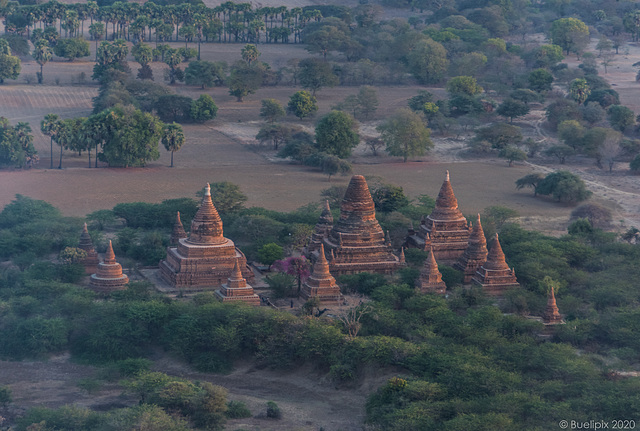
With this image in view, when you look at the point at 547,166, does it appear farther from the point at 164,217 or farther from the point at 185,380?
the point at 185,380

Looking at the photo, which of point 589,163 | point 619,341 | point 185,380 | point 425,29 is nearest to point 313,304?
point 185,380

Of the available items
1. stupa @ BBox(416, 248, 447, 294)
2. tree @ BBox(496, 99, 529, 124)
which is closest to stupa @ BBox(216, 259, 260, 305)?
stupa @ BBox(416, 248, 447, 294)

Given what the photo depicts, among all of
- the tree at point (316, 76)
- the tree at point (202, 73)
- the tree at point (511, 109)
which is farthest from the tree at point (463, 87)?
the tree at point (202, 73)

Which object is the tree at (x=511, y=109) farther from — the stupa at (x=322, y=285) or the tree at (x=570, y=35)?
the stupa at (x=322, y=285)

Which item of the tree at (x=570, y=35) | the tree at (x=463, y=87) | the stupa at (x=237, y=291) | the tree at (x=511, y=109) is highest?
the tree at (x=570, y=35)

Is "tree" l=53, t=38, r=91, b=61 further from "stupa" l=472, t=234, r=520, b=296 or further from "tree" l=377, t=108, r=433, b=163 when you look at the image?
"stupa" l=472, t=234, r=520, b=296

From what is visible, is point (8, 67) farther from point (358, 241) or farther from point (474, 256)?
point (474, 256)

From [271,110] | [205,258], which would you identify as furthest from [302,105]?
[205,258]

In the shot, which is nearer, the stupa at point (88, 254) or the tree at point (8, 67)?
the stupa at point (88, 254)
